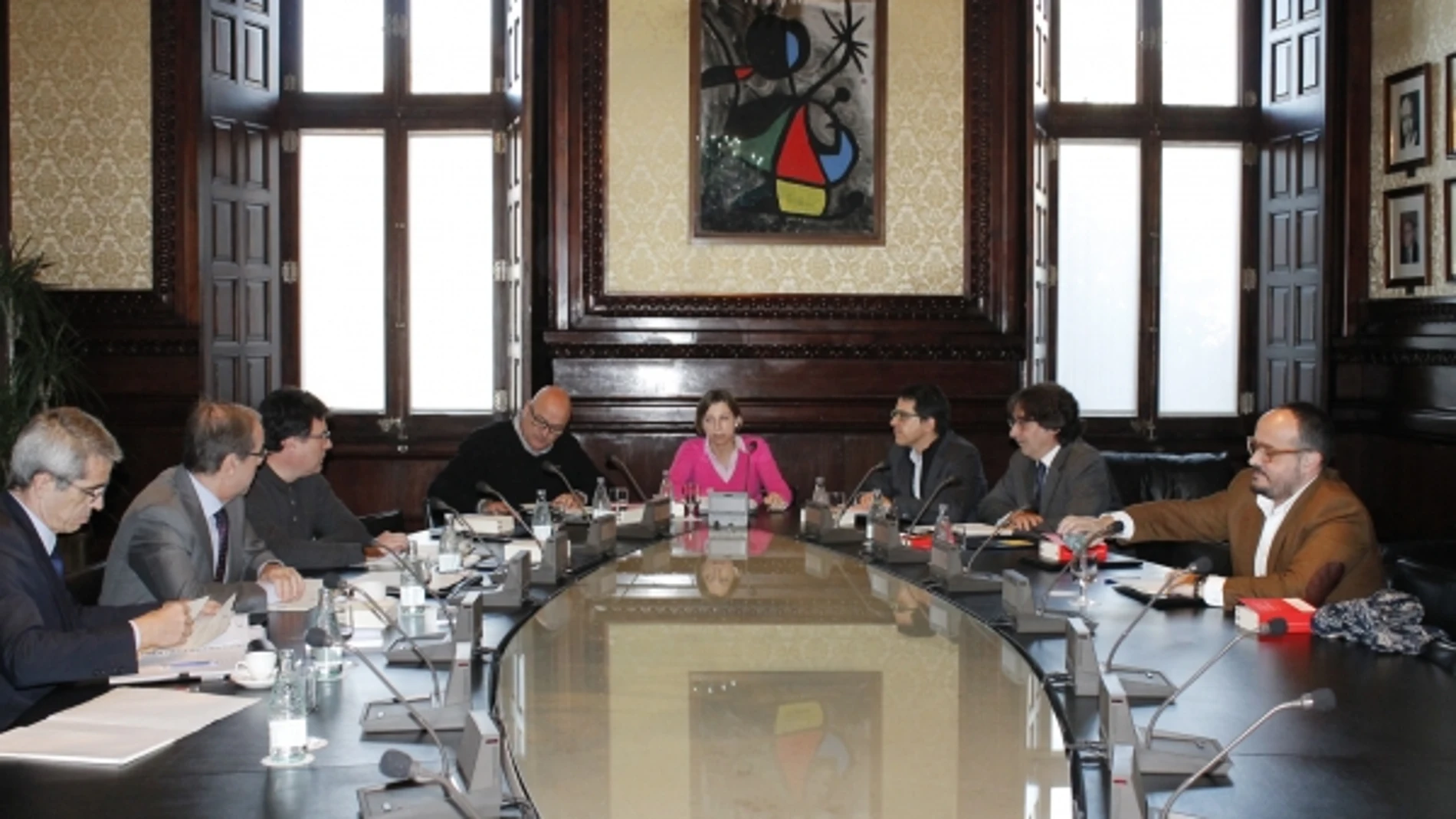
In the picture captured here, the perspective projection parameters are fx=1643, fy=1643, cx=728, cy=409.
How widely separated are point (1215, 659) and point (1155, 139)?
253 inches

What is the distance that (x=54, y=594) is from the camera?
11.1ft

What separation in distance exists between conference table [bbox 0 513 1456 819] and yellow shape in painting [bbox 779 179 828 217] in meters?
4.09

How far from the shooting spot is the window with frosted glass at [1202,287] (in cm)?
888

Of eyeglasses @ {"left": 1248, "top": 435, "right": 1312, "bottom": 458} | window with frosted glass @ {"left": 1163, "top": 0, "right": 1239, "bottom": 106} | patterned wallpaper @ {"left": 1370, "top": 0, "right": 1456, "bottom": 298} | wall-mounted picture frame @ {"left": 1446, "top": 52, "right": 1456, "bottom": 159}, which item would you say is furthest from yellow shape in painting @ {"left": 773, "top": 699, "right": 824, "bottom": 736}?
window with frosted glass @ {"left": 1163, "top": 0, "right": 1239, "bottom": 106}

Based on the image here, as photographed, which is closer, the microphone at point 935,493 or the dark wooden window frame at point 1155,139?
the microphone at point 935,493

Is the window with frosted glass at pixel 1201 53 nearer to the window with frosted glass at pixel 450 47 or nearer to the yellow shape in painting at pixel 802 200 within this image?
the yellow shape in painting at pixel 802 200

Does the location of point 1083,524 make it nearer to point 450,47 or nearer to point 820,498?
point 820,498

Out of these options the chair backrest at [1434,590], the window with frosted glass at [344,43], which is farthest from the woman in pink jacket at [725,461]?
the window with frosted glass at [344,43]

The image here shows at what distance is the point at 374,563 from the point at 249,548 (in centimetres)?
50

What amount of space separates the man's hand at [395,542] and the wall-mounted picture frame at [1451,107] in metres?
5.08

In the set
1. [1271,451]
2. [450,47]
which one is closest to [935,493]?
[1271,451]

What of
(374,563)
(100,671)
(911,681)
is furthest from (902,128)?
(100,671)

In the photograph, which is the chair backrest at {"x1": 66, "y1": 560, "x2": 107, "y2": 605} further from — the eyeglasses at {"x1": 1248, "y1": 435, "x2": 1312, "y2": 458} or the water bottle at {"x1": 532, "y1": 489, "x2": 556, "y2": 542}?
the eyeglasses at {"x1": 1248, "y1": 435, "x2": 1312, "y2": 458}

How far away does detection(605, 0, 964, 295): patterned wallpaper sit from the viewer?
324 inches
